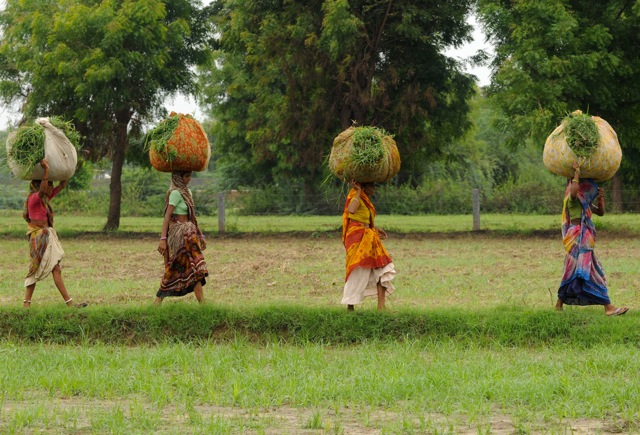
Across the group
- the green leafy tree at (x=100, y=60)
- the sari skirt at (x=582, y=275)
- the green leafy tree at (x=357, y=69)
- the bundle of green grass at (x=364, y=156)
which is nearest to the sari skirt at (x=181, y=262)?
the bundle of green grass at (x=364, y=156)

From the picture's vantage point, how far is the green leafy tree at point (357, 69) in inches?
910

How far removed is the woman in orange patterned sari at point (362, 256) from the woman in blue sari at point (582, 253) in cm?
184

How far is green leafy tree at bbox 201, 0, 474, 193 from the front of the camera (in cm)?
2312

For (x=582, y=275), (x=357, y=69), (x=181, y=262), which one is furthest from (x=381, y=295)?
(x=357, y=69)

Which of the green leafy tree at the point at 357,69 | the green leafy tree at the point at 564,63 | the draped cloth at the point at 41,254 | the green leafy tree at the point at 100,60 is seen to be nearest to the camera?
the draped cloth at the point at 41,254

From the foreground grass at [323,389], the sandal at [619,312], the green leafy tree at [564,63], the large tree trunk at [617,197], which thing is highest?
the green leafy tree at [564,63]

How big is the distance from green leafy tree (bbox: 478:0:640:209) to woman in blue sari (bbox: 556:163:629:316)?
10.5m

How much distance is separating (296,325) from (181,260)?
1.56m

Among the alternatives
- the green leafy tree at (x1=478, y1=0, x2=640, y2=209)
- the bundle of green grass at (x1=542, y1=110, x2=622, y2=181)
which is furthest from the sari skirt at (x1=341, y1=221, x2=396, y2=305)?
the green leafy tree at (x1=478, y1=0, x2=640, y2=209)

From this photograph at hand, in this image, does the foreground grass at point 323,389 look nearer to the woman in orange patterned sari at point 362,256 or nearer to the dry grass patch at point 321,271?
the woman in orange patterned sari at point 362,256

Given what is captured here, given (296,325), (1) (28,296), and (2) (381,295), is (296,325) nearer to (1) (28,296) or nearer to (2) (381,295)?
(2) (381,295)

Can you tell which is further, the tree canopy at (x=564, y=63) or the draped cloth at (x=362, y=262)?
the tree canopy at (x=564, y=63)

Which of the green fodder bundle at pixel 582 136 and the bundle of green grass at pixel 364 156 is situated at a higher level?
the green fodder bundle at pixel 582 136

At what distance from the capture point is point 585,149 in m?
9.46
